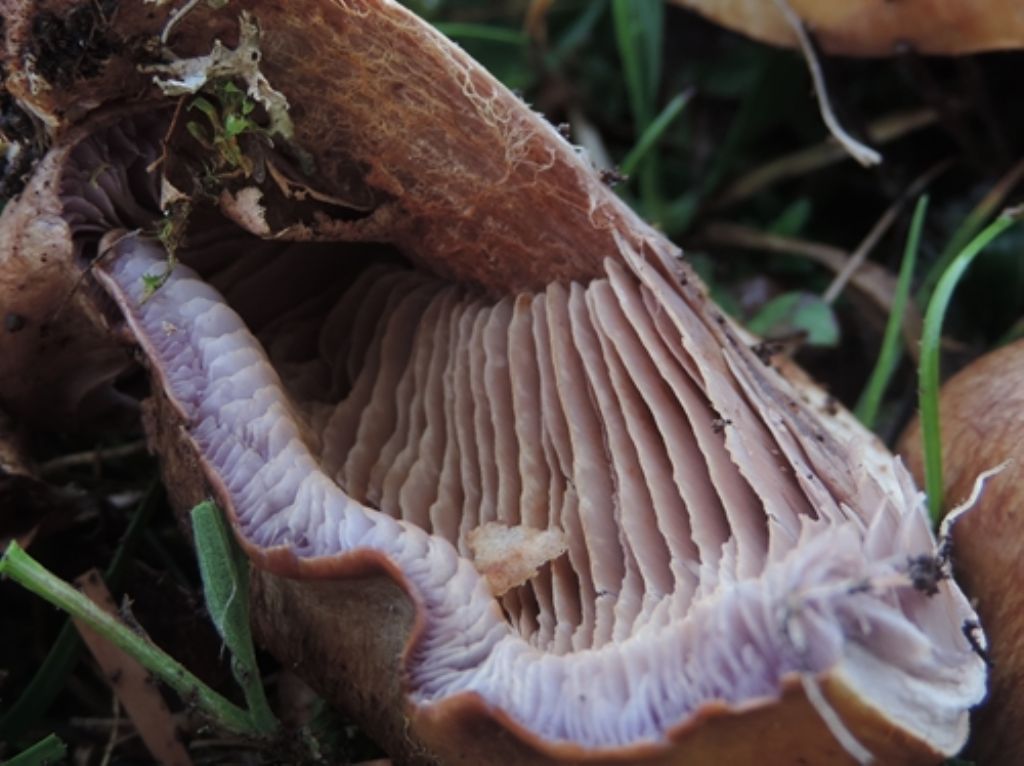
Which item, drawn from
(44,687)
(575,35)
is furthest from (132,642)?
(575,35)

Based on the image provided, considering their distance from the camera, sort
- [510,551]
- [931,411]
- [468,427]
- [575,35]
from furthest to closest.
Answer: [575,35] → [931,411] → [468,427] → [510,551]

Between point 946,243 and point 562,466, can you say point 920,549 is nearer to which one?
point 562,466

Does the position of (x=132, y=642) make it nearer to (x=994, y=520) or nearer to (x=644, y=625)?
(x=644, y=625)

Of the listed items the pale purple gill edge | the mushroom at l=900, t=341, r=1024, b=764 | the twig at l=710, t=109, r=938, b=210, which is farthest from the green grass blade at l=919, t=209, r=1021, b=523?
the twig at l=710, t=109, r=938, b=210

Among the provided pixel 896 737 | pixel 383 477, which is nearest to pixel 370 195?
pixel 383 477

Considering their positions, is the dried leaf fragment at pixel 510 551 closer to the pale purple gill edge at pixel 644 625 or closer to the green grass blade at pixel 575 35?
the pale purple gill edge at pixel 644 625

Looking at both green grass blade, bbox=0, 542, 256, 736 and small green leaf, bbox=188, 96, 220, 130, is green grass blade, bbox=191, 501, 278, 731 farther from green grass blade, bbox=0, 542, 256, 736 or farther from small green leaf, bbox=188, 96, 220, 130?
small green leaf, bbox=188, 96, 220, 130

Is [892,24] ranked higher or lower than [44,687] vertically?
higher
